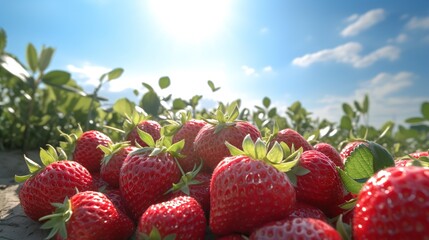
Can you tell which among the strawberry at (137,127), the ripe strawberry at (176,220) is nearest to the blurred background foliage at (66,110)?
the strawberry at (137,127)

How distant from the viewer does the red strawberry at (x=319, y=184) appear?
148 centimetres

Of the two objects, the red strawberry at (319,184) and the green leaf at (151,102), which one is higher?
the green leaf at (151,102)

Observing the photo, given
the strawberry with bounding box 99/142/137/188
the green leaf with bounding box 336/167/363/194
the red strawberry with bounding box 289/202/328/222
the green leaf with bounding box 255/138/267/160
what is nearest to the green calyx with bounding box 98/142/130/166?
the strawberry with bounding box 99/142/137/188

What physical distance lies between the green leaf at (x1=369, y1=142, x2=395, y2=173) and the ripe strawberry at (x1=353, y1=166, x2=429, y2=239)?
11.1 inches

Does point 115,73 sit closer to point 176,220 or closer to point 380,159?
point 176,220

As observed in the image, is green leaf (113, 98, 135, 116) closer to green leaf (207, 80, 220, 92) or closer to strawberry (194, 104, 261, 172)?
green leaf (207, 80, 220, 92)

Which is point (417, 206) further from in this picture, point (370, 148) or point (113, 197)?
point (113, 197)

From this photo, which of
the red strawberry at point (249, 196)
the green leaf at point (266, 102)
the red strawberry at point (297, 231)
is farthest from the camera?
the green leaf at point (266, 102)

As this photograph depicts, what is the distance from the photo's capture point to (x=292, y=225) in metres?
1.12

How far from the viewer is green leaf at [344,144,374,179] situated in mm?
1363

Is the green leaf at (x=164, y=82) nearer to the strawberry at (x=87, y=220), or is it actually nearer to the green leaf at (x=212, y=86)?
the green leaf at (x=212, y=86)

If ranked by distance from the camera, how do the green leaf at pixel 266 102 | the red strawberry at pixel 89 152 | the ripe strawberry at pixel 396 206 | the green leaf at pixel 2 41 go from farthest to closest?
1. the green leaf at pixel 266 102
2. the green leaf at pixel 2 41
3. the red strawberry at pixel 89 152
4. the ripe strawberry at pixel 396 206

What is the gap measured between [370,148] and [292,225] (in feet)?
1.52

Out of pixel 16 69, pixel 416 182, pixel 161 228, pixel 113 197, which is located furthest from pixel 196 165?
pixel 16 69
